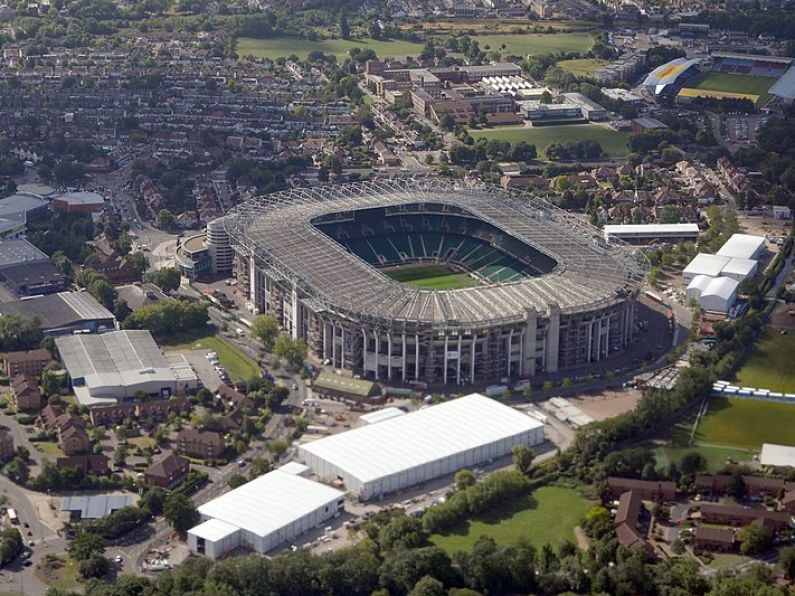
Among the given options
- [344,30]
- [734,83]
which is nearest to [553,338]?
[734,83]

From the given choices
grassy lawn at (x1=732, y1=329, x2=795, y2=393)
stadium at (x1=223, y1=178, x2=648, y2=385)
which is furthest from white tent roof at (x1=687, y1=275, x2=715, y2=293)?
grassy lawn at (x1=732, y1=329, x2=795, y2=393)

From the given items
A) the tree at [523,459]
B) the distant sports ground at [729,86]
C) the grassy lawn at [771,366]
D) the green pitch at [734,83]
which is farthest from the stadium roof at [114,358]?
the green pitch at [734,83]

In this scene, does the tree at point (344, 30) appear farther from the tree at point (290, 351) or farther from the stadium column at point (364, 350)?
the stadium column at point (364, 350)

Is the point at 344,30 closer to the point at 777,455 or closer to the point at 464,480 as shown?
the point at 777,455

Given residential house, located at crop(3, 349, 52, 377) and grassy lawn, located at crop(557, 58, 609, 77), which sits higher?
grassy lawn, located at crop(557, 58, 609, 77)

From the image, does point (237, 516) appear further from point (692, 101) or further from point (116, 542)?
point (692, 101)

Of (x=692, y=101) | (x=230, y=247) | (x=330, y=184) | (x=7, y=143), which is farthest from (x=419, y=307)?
(x=692, y=101)

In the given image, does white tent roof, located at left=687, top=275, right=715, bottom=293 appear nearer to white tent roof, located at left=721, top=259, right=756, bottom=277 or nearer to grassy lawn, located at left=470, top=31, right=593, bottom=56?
white tent roof, located at left=721, top=259, right=756, bottom=277
